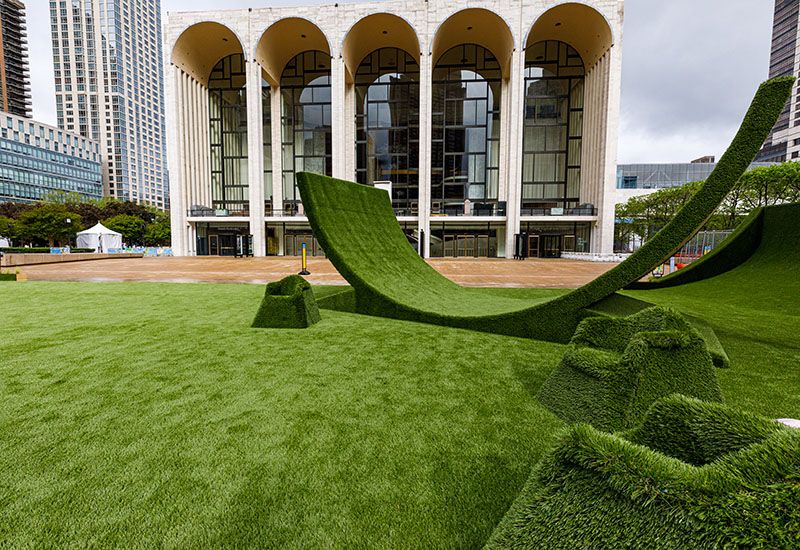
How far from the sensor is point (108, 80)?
10019 cm

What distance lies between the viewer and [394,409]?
240 centimetres

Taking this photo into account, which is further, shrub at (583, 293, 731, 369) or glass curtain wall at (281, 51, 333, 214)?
glass curtain wall at (281, 51, 333, 214)

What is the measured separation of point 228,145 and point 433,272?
28.5 metres

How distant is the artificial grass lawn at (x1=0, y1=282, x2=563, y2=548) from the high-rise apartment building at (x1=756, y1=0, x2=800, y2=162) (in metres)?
71.0

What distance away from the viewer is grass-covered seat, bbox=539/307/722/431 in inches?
75.4

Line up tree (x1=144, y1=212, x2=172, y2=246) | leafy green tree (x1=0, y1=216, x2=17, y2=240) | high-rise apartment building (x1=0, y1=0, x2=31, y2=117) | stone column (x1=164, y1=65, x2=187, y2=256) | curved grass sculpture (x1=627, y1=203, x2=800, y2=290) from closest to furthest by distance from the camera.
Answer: curved grass sculpture (x1=627, y1=203, x2=800, y2=290)
stone column (x1=164, y1=65, x2=187, y2=256)
leafy green tree (x1=0, y1=216, x2=17, y2=240)
tree (x1=144, y1=212, x2=172, y2=246)
high-rise apartment building (x1=0, y1=0, x2=31, y2=117)

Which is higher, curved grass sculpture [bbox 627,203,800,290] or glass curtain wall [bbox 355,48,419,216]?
glass curtain wall [bbox 355,48,419,216]

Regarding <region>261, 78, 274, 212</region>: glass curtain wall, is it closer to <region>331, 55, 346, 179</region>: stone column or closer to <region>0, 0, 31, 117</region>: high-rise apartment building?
<region>331, 55, 346, 179</region>: stone column

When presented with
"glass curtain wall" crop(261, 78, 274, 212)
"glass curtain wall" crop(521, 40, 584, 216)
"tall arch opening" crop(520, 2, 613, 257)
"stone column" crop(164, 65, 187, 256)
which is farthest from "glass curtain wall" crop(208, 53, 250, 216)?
"glass curtain wall" crop(521, 40, 584, 216)

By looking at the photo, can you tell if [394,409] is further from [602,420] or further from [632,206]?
[632,206]

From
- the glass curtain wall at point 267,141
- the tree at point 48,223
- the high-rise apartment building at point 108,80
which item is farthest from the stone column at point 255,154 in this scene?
the high-rise apartment building at point 108,80

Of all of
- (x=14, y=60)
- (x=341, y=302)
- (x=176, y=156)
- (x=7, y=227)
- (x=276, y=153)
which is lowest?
(x=341, y=302)

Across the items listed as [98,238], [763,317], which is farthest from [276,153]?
[763,317]

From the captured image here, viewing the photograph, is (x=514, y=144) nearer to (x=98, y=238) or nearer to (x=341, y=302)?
(x=341, y=302)
